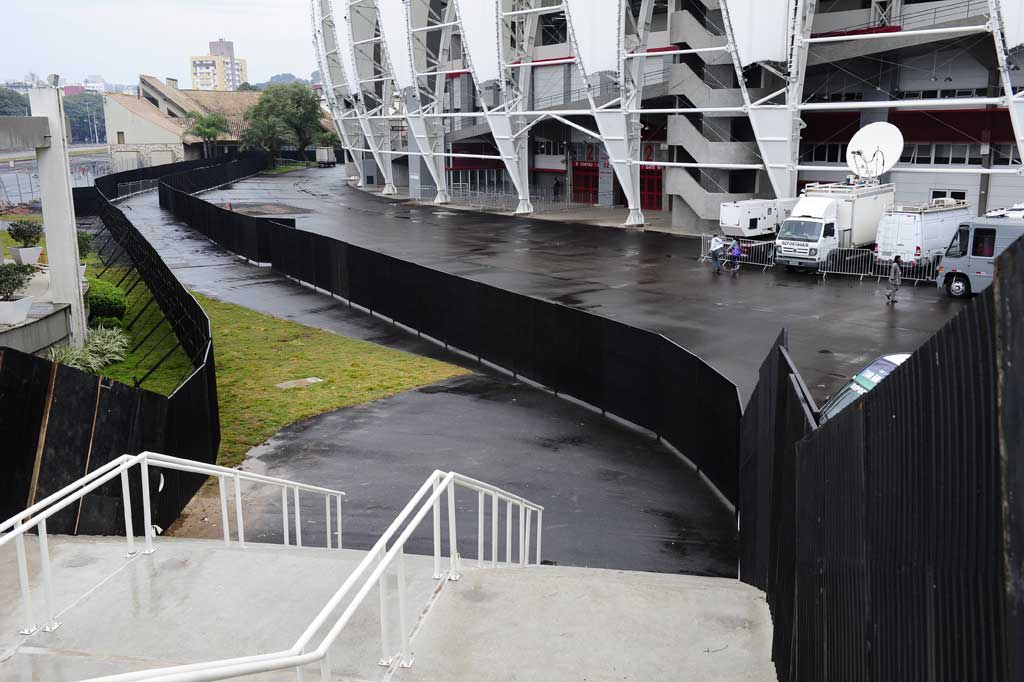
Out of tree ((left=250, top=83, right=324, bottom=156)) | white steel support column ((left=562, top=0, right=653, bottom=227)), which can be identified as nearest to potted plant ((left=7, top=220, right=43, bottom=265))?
white steel support column ((left=562, top=0, right=653, bottom=227))

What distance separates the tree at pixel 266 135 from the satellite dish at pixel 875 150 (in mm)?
89435

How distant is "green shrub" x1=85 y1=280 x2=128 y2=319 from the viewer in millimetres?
26625

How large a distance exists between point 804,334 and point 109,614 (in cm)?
2158

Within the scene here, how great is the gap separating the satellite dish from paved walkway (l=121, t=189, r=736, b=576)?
79.8 feet

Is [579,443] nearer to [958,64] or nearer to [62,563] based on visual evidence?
[62,563]

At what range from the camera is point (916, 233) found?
109ft

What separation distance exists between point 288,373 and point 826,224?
882 inches

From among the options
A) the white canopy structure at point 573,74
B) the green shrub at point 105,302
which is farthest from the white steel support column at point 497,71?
the green shrub at point 105,302

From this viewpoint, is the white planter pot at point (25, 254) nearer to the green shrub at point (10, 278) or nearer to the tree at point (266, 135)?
the green shrub at point (10, 278)

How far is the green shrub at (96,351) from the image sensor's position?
815 inches

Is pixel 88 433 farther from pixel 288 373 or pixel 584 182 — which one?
pixel 584 182

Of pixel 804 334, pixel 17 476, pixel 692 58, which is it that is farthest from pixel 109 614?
pixel 692 58

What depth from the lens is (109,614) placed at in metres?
6.72

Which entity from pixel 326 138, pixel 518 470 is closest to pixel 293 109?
pixel 326 138
